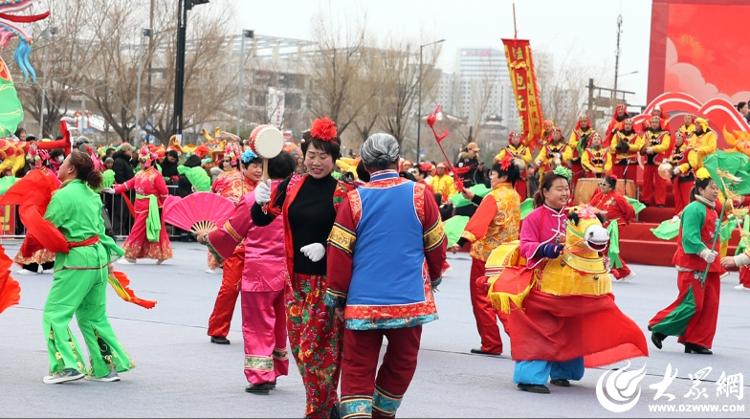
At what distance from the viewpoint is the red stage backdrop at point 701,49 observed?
26500mm

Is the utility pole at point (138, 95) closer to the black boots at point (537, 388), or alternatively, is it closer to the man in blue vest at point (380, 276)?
the black boots at point (537, 388)

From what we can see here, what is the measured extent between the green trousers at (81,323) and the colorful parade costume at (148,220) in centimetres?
968

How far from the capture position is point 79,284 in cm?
799

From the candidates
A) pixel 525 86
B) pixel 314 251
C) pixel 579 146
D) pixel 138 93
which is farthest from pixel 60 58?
pixel 314 251

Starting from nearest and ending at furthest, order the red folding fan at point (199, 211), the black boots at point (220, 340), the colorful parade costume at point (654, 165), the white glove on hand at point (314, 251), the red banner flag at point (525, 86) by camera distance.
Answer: the white glove on hand at point (314, 251)
the red folding fan at point (199, 211)
the black boots at point (220, 340)
the colorful parade costume at point (654, 165)
the red banner flag at point (525, 86)

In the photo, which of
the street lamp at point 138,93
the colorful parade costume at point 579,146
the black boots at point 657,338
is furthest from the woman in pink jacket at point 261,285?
the street lamp at point 138,93

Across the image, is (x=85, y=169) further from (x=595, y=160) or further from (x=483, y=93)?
(x=483, y=93)

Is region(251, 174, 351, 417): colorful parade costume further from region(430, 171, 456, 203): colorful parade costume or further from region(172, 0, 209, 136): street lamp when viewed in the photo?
region(430, 171, 456, 203): colorful parade costume

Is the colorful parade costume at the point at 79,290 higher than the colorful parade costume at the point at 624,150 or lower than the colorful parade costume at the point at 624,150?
lower

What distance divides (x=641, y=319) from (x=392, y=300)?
279 inches

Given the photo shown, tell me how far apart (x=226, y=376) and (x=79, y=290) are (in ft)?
4.01

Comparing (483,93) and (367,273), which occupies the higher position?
(483,93)

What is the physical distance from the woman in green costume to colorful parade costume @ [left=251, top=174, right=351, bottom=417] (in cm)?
183

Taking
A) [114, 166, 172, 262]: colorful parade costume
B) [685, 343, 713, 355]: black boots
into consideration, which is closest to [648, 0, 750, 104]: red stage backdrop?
[114, 166, 172, 262]: colorful parade costume
